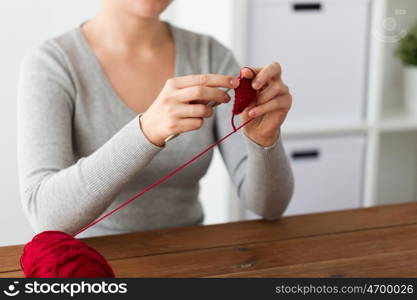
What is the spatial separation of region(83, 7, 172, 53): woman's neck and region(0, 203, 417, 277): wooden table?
419 millimetres

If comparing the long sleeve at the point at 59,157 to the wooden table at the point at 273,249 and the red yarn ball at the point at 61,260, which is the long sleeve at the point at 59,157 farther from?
the red yarn ball at the point at 61,260

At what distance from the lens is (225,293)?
80 centimetres

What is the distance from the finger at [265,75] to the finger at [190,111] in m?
0.09

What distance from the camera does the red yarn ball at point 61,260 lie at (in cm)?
73

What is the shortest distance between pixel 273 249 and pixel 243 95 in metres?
0.26

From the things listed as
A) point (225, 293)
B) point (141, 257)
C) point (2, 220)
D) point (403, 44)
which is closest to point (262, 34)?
point (403, 44)

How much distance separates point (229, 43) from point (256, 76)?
3.06 feet

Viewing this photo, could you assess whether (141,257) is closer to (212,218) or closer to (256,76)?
(256,76)

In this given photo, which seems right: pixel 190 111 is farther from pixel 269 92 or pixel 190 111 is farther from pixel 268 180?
pixel 268 180

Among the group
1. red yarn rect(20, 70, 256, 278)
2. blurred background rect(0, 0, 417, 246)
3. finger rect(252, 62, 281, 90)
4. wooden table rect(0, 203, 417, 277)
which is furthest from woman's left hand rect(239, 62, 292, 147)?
blurred background rect(0, 0, 417, 246)

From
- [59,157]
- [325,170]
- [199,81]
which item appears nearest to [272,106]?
[199,81]

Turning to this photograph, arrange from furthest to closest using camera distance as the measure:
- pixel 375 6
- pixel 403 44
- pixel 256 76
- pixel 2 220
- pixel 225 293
Result: pixel 403 44
pixel 375 6
pixel 2 220
pixel 256 76
pixel 225 293

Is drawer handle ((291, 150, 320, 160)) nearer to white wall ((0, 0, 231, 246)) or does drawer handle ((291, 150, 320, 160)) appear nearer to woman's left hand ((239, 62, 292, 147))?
white wall ((0, 0, 231, 246))

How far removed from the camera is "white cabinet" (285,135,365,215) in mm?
1986
